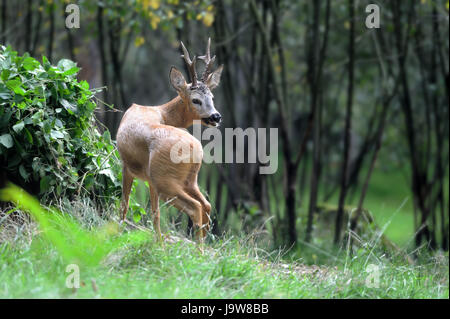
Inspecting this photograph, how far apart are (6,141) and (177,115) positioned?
173 centimetres

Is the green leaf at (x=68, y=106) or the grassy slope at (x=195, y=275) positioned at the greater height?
the green leaf at (x=68, y=106)

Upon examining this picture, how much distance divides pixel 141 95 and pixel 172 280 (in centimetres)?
2156

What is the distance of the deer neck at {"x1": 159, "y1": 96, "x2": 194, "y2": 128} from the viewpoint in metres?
Answer: 5.05

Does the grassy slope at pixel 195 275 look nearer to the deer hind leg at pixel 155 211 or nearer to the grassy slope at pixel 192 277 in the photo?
the grassy slope at pixel 192 277

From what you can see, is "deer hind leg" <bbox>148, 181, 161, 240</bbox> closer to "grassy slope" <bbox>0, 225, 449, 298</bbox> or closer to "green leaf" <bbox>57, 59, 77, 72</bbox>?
"grassy slope" <bbox>0, 225, 449, 298</bbox>

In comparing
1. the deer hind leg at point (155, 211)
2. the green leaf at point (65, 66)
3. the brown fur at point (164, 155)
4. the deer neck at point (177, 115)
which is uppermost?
the green leaf at point (65, 66)

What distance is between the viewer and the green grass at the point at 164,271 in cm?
418

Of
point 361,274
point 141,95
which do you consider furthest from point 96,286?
point 141,95

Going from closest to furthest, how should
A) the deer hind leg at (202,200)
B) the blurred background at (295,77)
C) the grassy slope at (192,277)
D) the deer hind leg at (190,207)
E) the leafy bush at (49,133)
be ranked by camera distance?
the grassy slope at (192,277) → the deer hind leg at (190,207) → the deer hind leg at (202,200) → the leafy bush at (49,133) → the blurred background at (295,77)

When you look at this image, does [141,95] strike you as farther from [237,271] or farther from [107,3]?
[237,271]

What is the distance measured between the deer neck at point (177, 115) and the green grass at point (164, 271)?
94 cm

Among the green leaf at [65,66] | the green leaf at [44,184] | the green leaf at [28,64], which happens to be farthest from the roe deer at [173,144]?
the green leaf at [28,64]

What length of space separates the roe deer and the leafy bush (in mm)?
974

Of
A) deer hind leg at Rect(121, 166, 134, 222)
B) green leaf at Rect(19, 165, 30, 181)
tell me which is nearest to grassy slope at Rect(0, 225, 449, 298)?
deer hind leg at Rect(121, 166, 134, 222)
